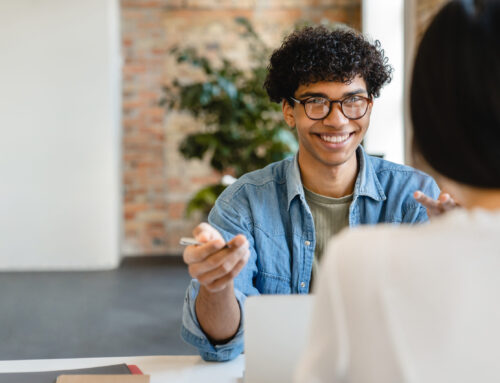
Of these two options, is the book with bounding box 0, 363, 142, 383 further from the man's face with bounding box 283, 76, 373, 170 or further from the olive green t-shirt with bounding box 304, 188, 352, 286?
the man's face with bounding box 283, 76, 373, 170

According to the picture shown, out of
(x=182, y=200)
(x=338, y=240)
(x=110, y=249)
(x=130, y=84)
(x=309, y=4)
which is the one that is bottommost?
(x=110, y=249)

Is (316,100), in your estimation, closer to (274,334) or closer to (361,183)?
(361,183)

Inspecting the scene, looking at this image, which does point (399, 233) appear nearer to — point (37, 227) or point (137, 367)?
point (137, 367)

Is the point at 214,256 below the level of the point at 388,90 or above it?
below

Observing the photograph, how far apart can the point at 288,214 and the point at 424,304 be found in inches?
37.6

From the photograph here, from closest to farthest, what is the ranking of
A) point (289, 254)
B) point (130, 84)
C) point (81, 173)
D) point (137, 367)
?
1. point (137, 367)
2. point (289, 254)
3. point (81, 173)
4. point (130, 84)

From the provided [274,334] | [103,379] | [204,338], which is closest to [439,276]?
[274,334]

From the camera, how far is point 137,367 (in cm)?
116

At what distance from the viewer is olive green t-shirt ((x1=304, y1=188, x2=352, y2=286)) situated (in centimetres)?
148

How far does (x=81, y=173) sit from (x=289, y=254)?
A: 438cm

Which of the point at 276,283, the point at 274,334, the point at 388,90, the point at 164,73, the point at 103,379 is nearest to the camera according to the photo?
the point at 274,334

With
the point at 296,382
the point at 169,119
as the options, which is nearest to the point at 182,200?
the point at 169,119

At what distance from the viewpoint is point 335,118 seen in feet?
4.76

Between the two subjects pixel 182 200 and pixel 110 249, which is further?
pixel 182 200
